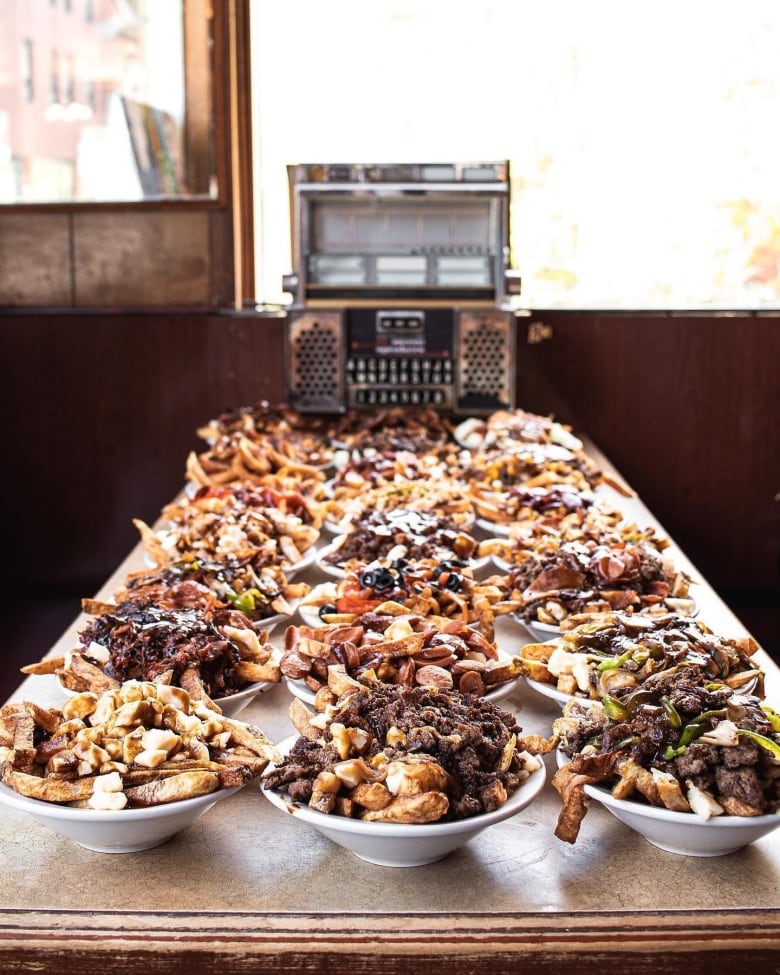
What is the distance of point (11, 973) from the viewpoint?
3.78 feet

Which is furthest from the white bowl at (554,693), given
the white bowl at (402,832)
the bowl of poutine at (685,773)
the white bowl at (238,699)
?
the white bowl at (238,699)

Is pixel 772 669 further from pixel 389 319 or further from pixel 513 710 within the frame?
pixel 389 319

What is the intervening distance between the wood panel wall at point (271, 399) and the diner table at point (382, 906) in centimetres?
358

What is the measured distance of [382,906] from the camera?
3.89 ft

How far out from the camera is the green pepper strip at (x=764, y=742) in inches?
48.8

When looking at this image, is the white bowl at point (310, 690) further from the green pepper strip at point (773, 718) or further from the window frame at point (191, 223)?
the window frame at point (191, 223)

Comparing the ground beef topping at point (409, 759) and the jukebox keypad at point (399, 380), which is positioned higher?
the jukebox keypad at point (399, 380)

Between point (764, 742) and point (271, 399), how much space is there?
3.78 m

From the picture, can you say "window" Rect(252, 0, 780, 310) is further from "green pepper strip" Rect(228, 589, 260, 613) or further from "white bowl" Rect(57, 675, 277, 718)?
"white bowl" Rect(57, 675, 277, 718)

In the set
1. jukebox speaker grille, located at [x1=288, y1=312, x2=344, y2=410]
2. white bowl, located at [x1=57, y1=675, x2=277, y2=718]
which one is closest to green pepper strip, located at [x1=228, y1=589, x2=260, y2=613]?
white bowl, located at [x1=57, y1=675, x2=277, y2=718]

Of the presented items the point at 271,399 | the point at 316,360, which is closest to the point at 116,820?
the point at 316,360

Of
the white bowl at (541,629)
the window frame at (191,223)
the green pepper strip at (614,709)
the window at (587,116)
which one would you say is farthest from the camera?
the window frame at (191,223)

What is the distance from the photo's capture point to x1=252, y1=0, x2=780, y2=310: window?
465 cm

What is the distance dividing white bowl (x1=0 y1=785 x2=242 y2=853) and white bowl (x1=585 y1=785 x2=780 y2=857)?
0.44 m
